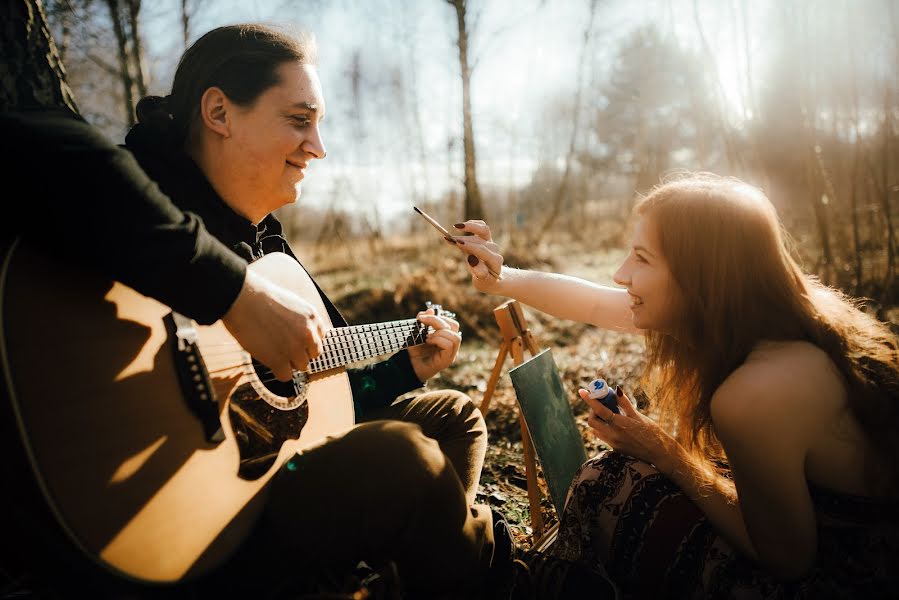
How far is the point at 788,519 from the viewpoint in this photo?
1.38 m

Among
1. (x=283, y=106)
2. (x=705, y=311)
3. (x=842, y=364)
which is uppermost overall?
(x=283, y=106)

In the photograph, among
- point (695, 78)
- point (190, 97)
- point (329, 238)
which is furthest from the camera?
point (329, 238)

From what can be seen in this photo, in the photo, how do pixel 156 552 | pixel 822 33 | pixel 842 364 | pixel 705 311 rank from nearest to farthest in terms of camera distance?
1. pixel 156 552
2. pixel 842 364
3. pixel 705 311
4. pixel 822 33

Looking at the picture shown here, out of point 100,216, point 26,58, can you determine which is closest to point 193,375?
point 100,216

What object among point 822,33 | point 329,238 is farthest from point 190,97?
point 329,238

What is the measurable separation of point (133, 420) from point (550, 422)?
176 cm

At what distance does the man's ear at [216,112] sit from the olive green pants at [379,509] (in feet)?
3.94

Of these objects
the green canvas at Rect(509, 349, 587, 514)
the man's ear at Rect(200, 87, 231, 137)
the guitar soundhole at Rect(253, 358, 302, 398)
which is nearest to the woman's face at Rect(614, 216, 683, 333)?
the green canvas at Rect(509, 349, 587, 514)

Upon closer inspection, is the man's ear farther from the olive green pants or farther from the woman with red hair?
the woman with red hair

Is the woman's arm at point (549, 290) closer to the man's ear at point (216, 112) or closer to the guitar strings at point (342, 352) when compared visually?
the guitar strings at point (342, 352)

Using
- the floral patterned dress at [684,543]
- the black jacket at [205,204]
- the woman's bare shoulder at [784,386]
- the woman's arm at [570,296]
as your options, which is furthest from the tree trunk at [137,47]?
the woman's bare shoulder at [784,386]

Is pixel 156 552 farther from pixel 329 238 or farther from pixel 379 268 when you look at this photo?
pixel 329 238

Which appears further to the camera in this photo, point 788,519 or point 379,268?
point 379,268

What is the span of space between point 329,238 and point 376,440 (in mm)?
12912
